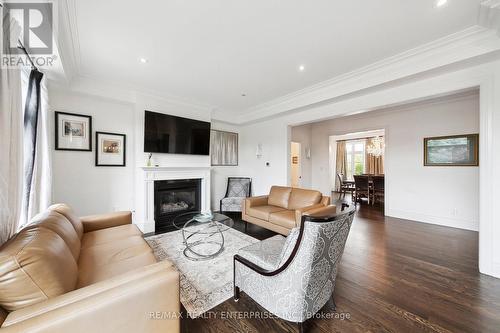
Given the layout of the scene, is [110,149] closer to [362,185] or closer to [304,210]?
[304,210]

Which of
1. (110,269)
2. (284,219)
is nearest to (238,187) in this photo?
(284,219)

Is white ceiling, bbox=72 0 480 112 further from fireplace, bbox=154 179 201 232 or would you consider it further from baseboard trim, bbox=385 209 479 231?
baseboard trim, bbox=385 209 479 231

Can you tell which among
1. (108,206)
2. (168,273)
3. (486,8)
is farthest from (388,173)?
(108,206)

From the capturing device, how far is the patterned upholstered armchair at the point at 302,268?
1.21 m

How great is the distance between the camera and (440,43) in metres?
2.26

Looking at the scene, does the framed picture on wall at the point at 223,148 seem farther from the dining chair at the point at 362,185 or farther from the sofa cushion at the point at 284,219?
the dining chair at the point at 362,185

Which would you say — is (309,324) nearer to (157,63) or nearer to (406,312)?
(406,312)

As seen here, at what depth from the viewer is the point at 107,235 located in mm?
2178

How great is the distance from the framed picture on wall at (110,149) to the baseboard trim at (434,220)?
240 inches

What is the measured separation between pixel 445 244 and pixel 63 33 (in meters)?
5.75

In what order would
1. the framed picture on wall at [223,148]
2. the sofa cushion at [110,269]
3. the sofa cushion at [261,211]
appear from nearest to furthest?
the sofa cushion at [110,269], the sofa cushion at [261,211], the framed picture on wall at [223,148]

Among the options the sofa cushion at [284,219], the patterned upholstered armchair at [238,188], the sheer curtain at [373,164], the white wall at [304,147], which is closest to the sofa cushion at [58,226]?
the sofa cushion at [284,219]

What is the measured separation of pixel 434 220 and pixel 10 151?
632 centimetres

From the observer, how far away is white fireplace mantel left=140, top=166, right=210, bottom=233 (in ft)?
12.3
